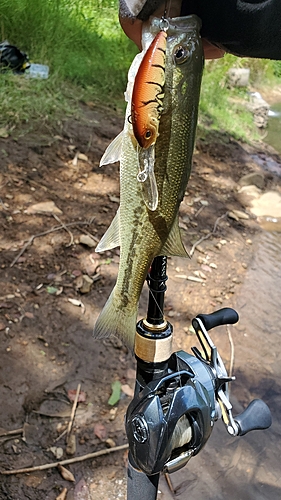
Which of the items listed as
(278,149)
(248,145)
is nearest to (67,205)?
(248,145)

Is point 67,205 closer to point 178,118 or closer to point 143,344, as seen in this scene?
point 143,344

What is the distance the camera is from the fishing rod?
1.17 metres

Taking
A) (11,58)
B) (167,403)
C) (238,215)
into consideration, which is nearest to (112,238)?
(167,403)

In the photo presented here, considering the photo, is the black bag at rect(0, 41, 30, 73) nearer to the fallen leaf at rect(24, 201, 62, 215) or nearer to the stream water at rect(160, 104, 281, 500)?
the fallen leaf at rect(24, 201, 62, 215)

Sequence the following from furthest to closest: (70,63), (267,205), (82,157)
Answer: (70,63)
(267,205)
(82,157)

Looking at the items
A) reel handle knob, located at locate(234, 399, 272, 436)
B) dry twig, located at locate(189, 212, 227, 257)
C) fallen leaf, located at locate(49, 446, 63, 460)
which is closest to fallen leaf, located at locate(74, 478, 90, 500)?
fallen leaf, located at locate(49, 446, 63, 460)

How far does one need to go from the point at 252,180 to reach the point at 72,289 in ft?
9.45

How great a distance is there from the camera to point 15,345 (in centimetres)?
263

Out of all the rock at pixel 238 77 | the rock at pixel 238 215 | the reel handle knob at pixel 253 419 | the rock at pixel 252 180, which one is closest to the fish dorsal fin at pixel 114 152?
the reel handle knob at pixel 253 419

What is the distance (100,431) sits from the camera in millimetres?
2396

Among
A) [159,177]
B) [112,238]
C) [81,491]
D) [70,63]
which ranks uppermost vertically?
[159,177]

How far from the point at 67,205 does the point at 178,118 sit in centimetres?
283

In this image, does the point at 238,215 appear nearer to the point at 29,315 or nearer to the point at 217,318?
the point at 29,315

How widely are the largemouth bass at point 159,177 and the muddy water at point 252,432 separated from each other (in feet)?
4.56
